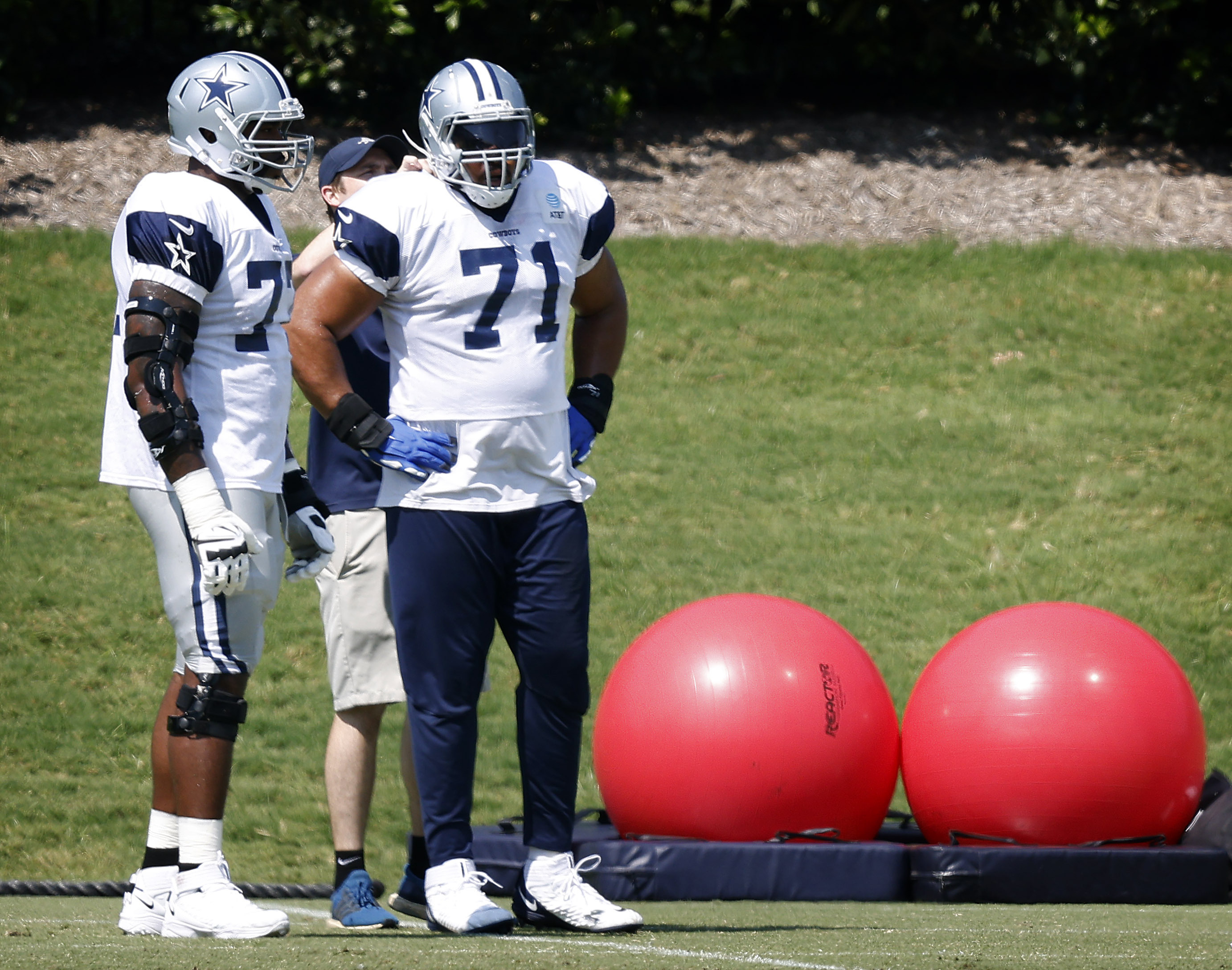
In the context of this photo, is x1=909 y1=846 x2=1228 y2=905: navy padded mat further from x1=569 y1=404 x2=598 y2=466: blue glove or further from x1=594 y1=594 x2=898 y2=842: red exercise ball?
x1=569 y1=404 x2=598 y2=466: blue glove

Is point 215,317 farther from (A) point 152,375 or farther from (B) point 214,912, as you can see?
(B) point 214,912

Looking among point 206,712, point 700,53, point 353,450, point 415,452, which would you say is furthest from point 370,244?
point 700,53

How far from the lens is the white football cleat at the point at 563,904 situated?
386 centimetres

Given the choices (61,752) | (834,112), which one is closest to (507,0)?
(834,112)

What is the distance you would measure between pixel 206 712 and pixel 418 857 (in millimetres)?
1262

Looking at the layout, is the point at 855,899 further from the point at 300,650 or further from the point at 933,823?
the point at 300,650

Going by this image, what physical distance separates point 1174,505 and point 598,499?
3437 millimetres

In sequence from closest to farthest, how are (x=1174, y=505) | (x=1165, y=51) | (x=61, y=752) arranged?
1. (x=61, y=752)
2. (x=1174, y=505)
3. (x=1165, y=51)

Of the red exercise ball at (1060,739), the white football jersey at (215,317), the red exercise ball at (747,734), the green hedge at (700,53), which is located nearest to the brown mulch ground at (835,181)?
the green hedge at (700,53)

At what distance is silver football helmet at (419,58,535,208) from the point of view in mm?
3877

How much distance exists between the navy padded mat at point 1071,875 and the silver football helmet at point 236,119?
119 inches

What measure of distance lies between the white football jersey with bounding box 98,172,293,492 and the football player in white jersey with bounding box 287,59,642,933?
0.16 metres

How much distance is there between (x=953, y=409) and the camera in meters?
10.2

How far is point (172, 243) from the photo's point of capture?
12.1 ft
